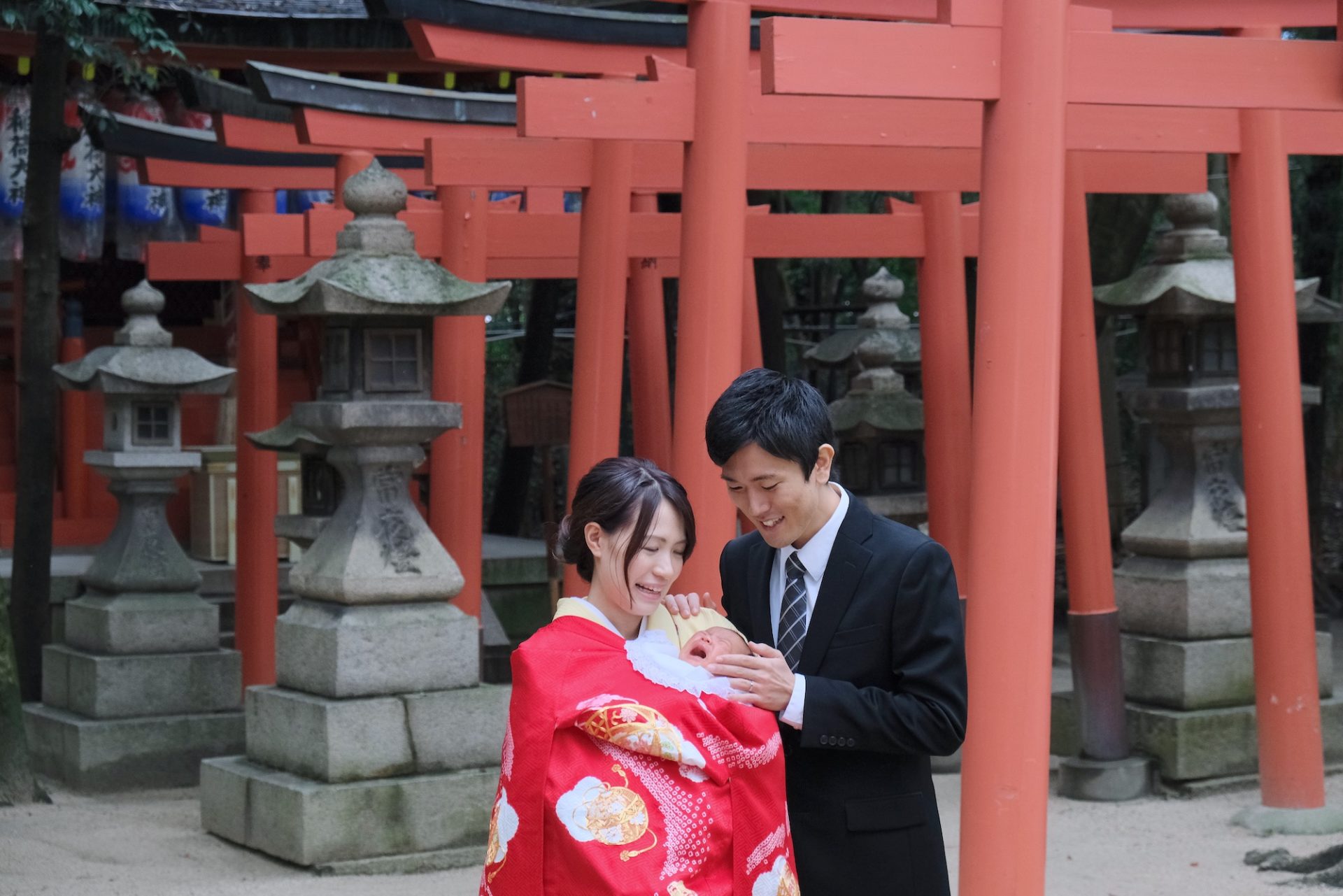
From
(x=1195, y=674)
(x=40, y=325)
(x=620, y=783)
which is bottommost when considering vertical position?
(x=1195, y=674)

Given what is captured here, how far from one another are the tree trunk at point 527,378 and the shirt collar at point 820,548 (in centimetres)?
1230

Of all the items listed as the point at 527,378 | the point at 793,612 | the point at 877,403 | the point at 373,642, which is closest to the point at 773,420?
the point at 793,612

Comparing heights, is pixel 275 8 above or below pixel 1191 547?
above

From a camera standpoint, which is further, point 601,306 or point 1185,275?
point 1185,275

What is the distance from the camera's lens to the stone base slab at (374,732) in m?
6.11

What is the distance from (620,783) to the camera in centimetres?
244

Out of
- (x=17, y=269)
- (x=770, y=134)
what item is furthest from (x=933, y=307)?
(x=17, y=269)

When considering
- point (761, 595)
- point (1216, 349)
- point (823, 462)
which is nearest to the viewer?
point (823, 462)

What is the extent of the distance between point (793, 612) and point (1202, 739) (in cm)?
550

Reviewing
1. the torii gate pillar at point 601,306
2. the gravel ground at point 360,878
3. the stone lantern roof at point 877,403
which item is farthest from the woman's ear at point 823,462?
the stone lantern roof at point 877,403

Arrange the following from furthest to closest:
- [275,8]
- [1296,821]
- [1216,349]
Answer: [275,8]
[1216,349]
[1296,821]

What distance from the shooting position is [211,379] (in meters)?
9.13

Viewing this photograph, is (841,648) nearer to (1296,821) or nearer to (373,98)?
(1296,821)

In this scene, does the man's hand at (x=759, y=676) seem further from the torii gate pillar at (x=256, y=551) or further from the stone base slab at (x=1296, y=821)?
the torii gate pillar at (x=256, y=551)
